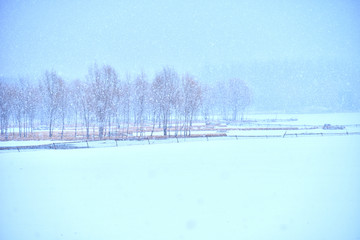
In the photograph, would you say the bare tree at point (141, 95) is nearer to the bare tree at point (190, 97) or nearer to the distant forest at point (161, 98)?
the distant forest at point (161, 98)

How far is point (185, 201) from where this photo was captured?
10289 mm

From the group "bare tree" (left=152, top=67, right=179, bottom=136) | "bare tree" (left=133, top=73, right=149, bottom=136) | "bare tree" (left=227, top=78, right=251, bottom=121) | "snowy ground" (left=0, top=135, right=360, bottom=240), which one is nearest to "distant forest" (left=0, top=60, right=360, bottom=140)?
"bare tree" (left=152, top=67, right=179, bottom=136)

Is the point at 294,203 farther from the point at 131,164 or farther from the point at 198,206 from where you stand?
the point at 131,164

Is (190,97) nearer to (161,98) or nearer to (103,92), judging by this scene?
(161,98)

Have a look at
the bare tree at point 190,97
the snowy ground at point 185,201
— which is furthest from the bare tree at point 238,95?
the snowy ground at point 185,201

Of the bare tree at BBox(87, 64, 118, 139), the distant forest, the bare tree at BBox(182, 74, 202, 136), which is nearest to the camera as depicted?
the bare tree at BBox(87, 64, 118, 139)

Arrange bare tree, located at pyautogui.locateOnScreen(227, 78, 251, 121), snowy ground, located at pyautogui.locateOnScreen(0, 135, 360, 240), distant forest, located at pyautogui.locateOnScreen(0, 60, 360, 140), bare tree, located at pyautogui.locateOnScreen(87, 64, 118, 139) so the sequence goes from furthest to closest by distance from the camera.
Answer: bare tree, located at pyautogui.locateOnScreen(227, 78, 251, 121)
distant forest, located at pyautogui.locateOnScreen(0, 60, 360, 140)
bare tree, located at pyautogui.locateOnScreen(87, 64, 118, 139)
snowy ground, located at pyautogui.locateOnScreen(0, 135, 360, 240)

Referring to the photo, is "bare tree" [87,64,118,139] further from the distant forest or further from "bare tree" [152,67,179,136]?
"bare tree" [152,67,179,136]

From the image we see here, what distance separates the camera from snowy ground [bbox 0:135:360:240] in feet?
26.2

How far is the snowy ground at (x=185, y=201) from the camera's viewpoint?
7.99 metres

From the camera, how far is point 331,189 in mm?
11672

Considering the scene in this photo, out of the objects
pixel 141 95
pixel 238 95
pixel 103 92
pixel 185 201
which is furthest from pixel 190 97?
pixel 238 95

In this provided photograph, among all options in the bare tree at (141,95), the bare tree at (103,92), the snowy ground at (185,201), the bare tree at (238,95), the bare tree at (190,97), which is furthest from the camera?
the bare tree at (238,95)

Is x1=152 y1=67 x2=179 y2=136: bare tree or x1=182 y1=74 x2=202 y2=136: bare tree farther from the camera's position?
x1=182 y1=74 x2=202 y2=136: bare tree
